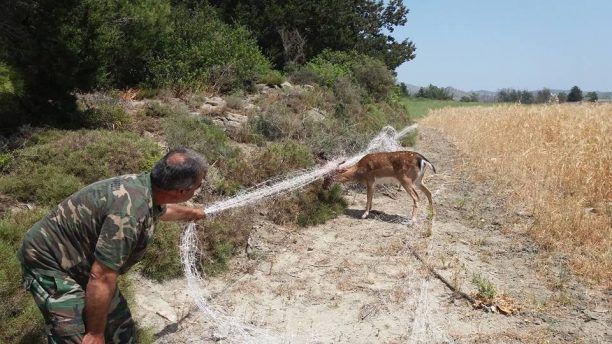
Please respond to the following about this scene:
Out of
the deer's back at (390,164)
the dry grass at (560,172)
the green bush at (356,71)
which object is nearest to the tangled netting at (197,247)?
the deer's back at (390,164)

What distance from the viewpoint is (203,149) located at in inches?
367

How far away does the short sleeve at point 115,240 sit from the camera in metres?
3.24

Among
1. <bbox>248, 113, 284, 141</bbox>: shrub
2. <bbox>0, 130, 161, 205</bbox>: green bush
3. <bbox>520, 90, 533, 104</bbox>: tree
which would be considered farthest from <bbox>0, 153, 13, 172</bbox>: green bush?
<bbox>520, 90, 533, 104</bbox>: tree

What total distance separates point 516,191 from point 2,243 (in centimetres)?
934

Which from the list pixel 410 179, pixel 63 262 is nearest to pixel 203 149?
pixel 410 179

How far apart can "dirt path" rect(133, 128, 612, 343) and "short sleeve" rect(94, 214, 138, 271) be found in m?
2.45

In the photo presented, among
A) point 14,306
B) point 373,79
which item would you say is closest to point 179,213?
point 14,306

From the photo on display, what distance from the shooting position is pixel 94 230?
3.41 m

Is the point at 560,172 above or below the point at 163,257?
above

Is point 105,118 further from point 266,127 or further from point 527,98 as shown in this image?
point 527,98

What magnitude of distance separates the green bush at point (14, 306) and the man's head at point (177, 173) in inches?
96.8

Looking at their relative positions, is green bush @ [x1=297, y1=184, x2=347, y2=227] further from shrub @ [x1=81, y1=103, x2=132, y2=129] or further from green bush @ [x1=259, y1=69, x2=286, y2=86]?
green bush @ [x1=259, y1=69, x2=286, y2=86]

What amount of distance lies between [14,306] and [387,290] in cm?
422

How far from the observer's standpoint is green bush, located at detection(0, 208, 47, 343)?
4.84 meters
